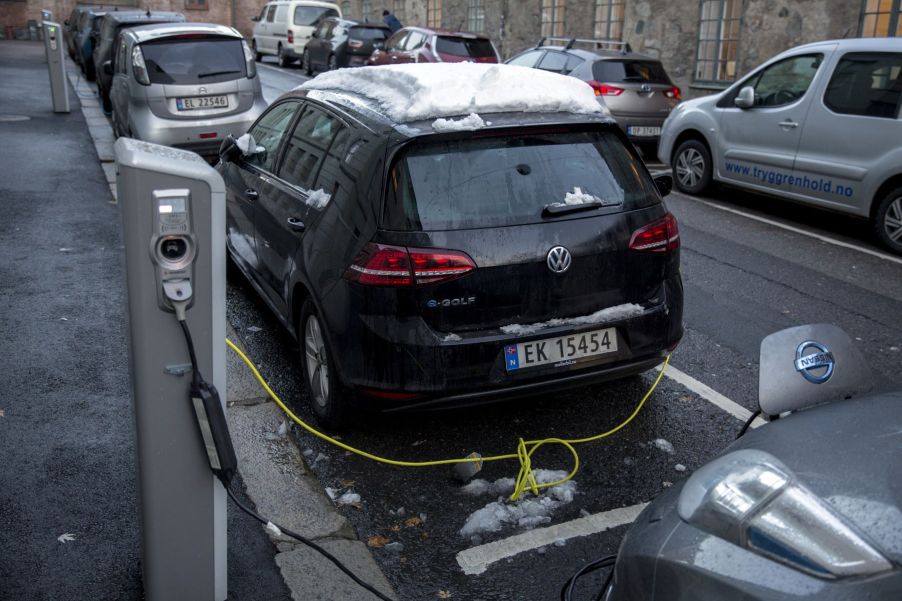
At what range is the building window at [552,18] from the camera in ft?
79.9

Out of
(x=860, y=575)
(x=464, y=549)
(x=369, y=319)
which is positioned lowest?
(x=464, y=549)

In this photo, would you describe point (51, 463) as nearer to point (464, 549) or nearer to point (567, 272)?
point (464, 549)

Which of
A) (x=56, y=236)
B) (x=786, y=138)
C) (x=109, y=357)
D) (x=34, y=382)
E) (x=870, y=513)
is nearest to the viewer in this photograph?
(x=870, y=513)

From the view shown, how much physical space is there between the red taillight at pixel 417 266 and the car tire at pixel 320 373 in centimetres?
55

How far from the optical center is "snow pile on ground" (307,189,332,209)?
4473 mm

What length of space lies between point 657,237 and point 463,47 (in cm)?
1645

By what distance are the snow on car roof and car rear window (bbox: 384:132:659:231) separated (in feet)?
0.71

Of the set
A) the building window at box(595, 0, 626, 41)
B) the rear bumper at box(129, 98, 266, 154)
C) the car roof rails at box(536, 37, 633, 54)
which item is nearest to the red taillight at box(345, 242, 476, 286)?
the rear bumper at box(129, 98, 266, 154)

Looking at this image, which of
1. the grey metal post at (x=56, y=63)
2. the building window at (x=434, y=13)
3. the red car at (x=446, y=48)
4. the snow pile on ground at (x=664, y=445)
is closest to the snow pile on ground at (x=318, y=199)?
the snow pile on ground at (x=664, y=445)

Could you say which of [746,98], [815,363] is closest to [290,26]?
[746,98]

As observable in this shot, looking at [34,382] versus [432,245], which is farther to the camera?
[34,382]

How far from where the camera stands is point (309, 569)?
11.0 ft

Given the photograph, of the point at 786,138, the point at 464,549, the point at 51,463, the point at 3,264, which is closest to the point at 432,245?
the point at 464,549

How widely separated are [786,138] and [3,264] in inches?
310
